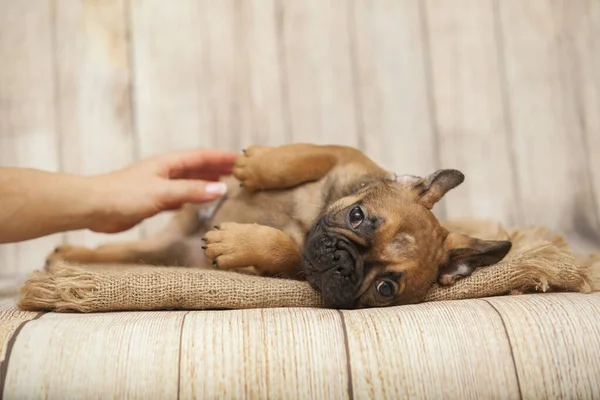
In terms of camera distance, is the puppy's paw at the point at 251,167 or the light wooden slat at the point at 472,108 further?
the light wooden slat at the point at 472,108

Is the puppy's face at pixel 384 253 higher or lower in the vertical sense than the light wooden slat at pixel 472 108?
lower

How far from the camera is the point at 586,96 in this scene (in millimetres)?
4016

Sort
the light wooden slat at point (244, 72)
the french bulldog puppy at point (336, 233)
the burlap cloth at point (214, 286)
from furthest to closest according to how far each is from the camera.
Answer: the light wooden slat at point (244, 72) < the french bulldog puppy at point (336, 233) < the burlap cloth at point (214, 286)

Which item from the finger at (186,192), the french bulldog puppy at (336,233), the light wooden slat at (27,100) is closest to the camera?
the french bulldog puppy at (336,233)

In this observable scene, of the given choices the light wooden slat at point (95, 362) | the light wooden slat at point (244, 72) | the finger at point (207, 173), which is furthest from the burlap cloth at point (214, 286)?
the light wooden slat at point (244, 72)

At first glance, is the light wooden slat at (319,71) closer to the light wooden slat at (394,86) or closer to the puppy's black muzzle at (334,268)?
the light wooden slat at (394,86)

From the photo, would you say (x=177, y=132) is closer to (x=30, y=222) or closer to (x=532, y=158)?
(x=30, y=222)

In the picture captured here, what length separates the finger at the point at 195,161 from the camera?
2855 mm


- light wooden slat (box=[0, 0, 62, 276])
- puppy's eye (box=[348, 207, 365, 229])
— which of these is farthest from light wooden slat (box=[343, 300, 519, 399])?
light wooden slat (box=[0, 0, 62, 276])

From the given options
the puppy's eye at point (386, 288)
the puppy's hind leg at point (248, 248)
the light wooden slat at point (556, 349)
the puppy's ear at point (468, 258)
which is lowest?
the light wooden slat at point (556, 349)

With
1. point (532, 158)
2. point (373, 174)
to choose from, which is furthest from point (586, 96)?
point (373, 174)

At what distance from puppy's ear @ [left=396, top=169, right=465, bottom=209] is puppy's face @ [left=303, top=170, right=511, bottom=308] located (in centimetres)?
2

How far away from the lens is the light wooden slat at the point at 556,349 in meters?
1.64

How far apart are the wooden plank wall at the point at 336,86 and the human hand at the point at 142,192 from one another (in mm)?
1178
